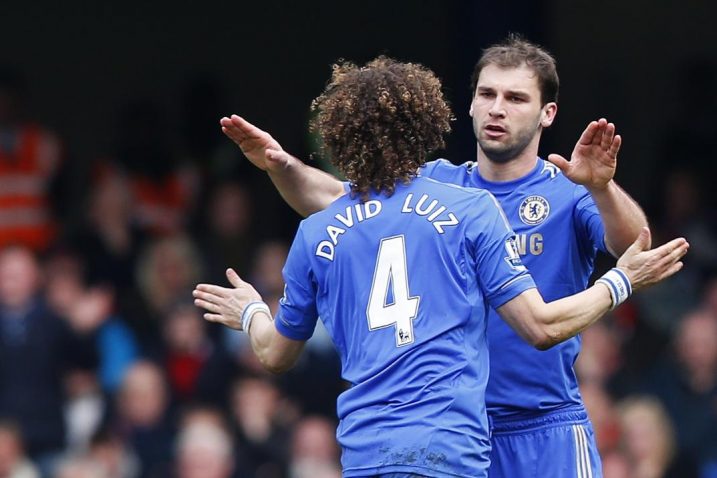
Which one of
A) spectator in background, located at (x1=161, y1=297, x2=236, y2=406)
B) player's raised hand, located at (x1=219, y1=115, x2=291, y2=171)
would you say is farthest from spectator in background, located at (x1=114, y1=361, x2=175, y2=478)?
player's raised hand, located at (x1=219, y1=115, x2=291, y2=171)

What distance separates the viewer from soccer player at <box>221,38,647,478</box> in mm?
5125

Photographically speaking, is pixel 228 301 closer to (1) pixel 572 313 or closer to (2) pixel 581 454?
(1) pixel 572 313

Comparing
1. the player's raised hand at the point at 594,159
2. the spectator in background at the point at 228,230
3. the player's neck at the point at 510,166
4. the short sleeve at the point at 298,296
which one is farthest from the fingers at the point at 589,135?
the spectator in background at the point at 228,230

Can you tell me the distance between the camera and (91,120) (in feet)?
41.0

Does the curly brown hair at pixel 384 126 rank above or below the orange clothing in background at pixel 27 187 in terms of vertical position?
below

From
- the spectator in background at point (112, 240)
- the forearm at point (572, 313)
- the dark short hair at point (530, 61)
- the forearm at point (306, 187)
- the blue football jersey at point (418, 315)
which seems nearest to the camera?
the blue football jersey at point (418, 315)

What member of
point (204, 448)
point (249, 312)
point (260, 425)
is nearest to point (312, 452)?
point (260, 425)

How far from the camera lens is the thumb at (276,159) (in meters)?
5.31

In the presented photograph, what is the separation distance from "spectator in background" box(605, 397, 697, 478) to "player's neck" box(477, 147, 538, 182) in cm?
369

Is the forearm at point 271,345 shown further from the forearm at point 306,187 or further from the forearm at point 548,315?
the forearm at point 548,315

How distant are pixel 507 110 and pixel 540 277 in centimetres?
54

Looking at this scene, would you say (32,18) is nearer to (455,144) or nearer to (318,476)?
(455,144)

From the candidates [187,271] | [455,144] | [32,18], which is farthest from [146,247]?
[32,18]

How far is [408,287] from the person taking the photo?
4.53 metres
